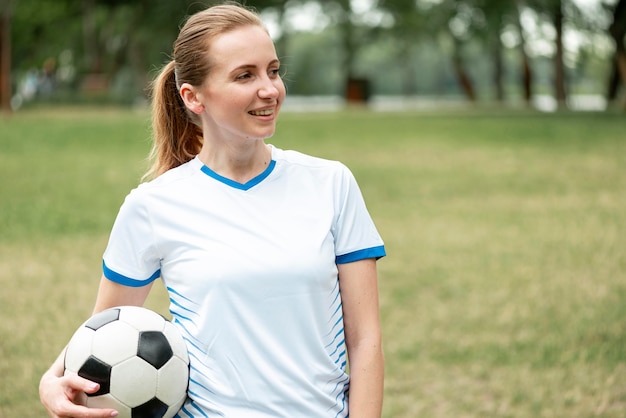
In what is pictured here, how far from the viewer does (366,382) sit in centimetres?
254

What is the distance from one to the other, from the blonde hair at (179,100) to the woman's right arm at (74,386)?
0.38 m

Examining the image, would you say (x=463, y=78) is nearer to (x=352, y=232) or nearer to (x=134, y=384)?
(x=352, y=232)

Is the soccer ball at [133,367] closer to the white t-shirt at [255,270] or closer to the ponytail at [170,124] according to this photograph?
the white t-shirt at [255,270]

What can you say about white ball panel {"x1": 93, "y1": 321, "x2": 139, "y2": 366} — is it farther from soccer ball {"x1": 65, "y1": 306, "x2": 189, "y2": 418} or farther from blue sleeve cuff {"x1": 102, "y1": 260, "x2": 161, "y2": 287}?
blue sleeve cuff {"x1": 102, "y1": 260, "x2": 161, "y2": 287}

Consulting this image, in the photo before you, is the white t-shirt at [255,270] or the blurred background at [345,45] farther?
the blurred background at [345,45]

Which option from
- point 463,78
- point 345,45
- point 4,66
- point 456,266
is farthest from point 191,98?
point 345,45

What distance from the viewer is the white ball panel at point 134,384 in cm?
251

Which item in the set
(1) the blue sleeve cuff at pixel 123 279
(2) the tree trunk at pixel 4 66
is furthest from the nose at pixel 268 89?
(2) the tree trunk at pixel 4 66

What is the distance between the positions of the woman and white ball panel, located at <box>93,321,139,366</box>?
0.29 ft

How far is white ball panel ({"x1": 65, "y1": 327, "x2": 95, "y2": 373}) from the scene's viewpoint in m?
2.53

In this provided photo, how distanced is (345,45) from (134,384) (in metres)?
61.4

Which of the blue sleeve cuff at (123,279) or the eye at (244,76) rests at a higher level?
the eye at (244,76)

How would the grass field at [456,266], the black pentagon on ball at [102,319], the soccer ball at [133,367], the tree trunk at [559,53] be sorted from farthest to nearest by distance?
the tree trunk at [559,53]
the grass field at [456,266]
the black pentagon on ball at [102,319]
the soccer ball at [133,367]

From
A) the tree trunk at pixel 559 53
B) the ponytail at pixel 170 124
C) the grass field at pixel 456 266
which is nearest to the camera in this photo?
the ponytail at pixel 170 124
